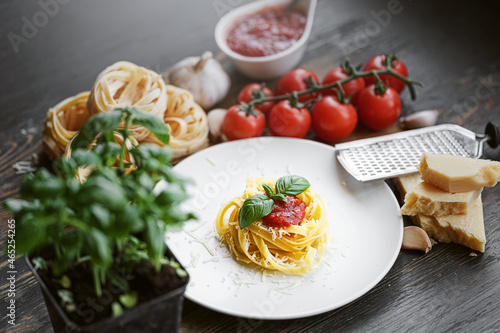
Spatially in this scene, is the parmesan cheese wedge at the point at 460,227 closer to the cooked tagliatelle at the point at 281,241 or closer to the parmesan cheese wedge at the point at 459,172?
the parmesan cheese wedge at the point at 459,172

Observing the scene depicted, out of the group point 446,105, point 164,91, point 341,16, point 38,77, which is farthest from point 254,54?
point 38,77

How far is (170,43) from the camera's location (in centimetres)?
299

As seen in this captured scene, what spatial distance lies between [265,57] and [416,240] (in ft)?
4.10

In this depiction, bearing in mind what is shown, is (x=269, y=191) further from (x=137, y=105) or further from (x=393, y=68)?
(x=393, y=68)

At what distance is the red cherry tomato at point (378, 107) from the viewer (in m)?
2.30

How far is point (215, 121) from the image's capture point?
2.42m

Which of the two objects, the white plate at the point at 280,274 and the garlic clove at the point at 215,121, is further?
the garlic clove at the point at 215,121

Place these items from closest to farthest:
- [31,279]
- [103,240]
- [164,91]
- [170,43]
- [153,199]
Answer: [103,240] → [153,199] → [31,279] → [164,91] → [170,43]

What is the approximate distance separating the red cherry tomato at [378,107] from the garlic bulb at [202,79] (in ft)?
2.43

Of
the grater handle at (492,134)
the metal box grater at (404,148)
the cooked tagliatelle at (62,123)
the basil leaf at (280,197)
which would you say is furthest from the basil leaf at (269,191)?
the grater handle at (492,134)

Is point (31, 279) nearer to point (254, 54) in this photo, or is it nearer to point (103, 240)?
point (103, 240)

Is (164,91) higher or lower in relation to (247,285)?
higher

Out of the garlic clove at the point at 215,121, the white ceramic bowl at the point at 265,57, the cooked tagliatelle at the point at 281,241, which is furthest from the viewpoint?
the white ceramic bowl at the point at 265,57

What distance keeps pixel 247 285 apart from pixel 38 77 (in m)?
1.90
